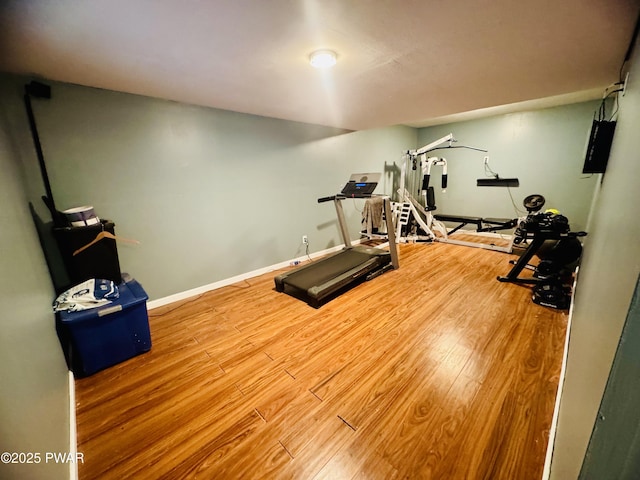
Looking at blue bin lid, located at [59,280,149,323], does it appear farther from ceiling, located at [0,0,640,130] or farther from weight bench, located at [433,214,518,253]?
weight bench, located at [433,214,518,253]

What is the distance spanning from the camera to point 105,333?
1637 mm

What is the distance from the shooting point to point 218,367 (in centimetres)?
169

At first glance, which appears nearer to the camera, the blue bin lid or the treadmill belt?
the blue bin lid

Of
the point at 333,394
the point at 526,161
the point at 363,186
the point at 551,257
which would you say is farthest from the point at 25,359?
the point at 526,161

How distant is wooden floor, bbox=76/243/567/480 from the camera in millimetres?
1101

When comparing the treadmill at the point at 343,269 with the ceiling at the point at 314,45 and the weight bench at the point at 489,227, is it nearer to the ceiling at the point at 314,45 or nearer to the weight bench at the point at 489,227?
the ceiling at the point at 314,45

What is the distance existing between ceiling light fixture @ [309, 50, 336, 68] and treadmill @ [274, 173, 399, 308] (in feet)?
5.09

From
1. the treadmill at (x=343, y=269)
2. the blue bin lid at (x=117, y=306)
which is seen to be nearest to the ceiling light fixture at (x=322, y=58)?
the treadmill at (x=343, y=269)

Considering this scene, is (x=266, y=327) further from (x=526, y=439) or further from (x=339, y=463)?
(x=526, y=439)

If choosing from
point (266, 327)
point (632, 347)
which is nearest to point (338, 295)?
point (266, 327)

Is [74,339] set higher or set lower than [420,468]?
higher

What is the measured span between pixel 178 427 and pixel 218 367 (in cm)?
42

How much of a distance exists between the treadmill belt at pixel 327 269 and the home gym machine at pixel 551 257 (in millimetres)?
1758

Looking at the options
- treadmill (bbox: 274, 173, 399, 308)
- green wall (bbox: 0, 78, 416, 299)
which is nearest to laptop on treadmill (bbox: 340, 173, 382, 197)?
treadmill (bbox: 274, 173, 399, 308)
